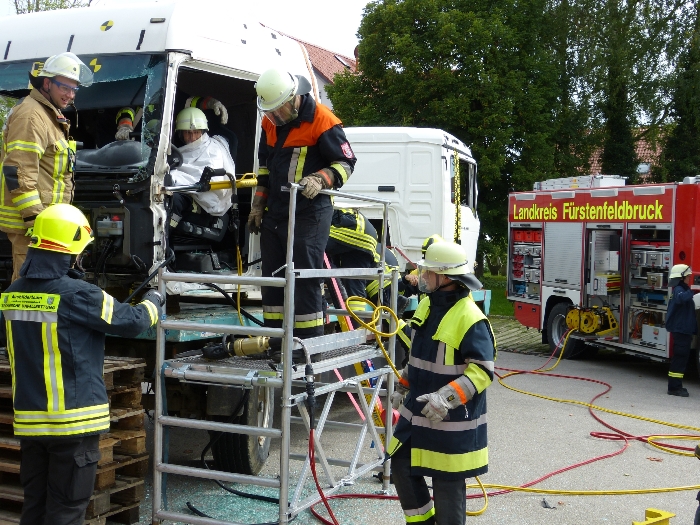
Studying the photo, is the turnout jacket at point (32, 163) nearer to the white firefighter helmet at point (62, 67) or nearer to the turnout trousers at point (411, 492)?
the white firefighter helmet at point (62, 67)

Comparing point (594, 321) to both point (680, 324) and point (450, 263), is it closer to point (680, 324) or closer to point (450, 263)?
point (680, 324)

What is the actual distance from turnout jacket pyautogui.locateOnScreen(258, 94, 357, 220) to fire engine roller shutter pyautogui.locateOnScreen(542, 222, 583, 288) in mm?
8258

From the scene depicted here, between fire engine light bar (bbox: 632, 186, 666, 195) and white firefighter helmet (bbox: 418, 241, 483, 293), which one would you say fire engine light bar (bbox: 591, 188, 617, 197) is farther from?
white firefighter helmet (bbox: 418, 241, 483, 293)

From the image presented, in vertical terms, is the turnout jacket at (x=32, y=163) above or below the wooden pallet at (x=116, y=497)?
above

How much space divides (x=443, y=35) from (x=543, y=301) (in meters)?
10.4

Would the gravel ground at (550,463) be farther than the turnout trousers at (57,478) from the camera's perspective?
Yes

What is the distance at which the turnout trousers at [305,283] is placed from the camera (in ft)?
16.5

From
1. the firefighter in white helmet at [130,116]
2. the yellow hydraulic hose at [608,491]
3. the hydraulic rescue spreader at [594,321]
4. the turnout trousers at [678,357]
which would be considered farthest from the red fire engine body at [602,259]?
the firefighter in white helmet at [130,116]

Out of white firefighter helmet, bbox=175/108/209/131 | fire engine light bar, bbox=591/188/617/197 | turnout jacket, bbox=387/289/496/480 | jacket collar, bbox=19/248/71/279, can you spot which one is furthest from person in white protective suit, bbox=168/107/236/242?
fire engine light bar, bbox=591/188/617/197

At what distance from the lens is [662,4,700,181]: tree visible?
22047mm

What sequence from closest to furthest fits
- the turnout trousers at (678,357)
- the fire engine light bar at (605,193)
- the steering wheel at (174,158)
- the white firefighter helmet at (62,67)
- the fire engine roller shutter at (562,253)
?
the white firefighter helmet at (62,67) → the steering wheel at (174,158) → the turnout trousers at (678,357) → the fire engine light bar at (605,193) → the fire engine roller shutter at (562,253)

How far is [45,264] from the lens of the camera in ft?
12.2

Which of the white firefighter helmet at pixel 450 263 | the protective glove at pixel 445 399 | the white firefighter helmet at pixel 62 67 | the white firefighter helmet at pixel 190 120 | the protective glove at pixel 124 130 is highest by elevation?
the white firefighter helmet at pixel 62 67

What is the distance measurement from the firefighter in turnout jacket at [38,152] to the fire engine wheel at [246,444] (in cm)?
176
